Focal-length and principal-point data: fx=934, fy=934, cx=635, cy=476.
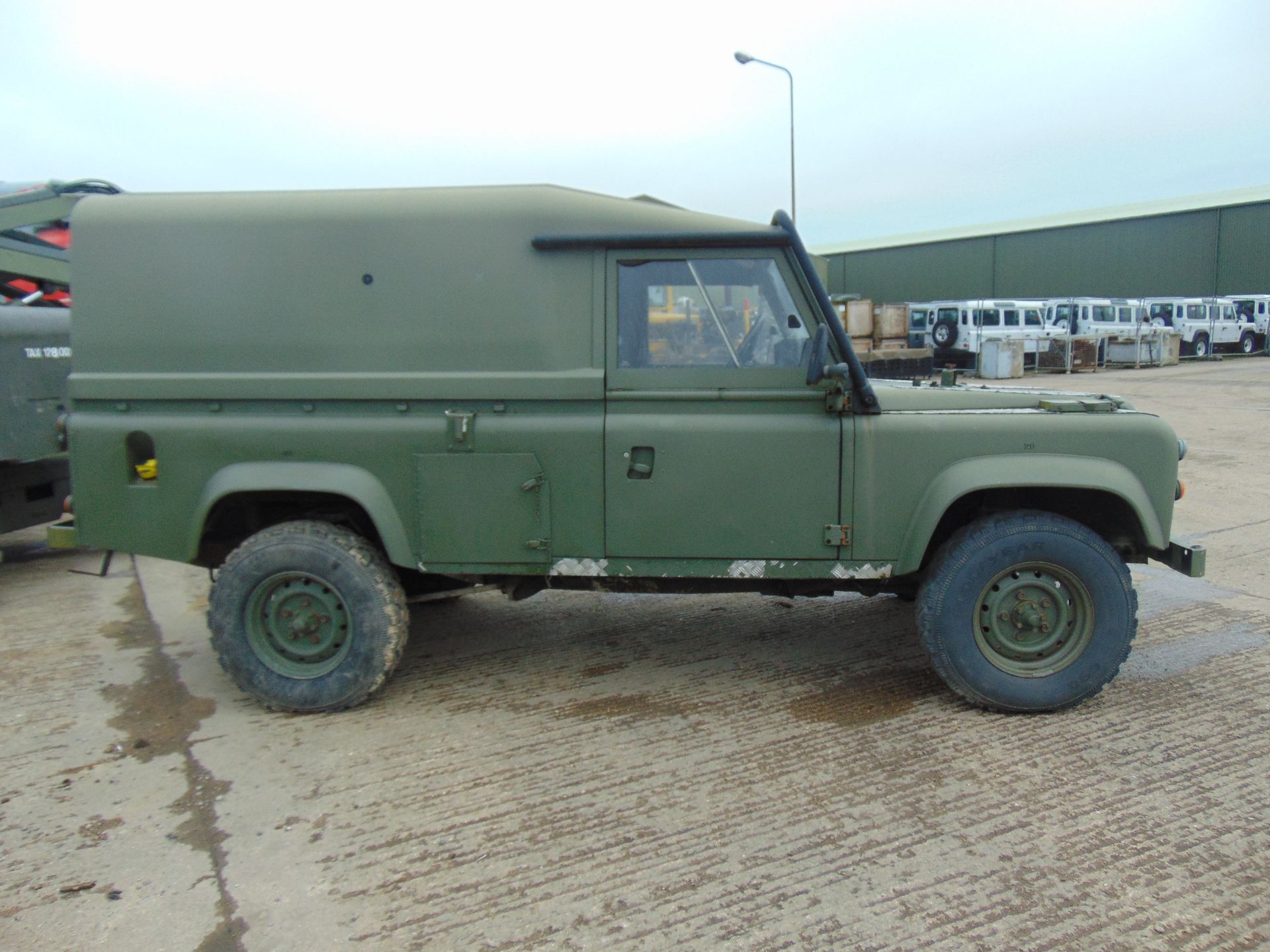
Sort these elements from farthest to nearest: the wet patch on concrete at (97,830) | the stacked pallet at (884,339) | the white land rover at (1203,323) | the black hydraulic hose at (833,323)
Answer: the white land rover at (1203,323), the stacked pallet at (884,339), the black hydraulic hose at (833,323), the wet patch on concrete at (97,830)

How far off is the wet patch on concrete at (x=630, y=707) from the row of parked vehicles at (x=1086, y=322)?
21861 mm

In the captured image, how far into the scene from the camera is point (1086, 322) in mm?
26828

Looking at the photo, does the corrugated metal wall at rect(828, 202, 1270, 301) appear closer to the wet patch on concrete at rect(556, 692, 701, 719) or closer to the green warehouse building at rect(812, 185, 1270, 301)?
the green warehouse building at rect(812, 185, 1270, 301)

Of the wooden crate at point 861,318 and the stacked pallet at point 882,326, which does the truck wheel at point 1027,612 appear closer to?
the wooden crate at point 861,318

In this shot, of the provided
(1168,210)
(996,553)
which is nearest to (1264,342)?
(1168,210)

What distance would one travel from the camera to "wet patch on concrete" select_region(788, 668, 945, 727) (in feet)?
12.8

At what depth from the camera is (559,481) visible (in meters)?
3.86

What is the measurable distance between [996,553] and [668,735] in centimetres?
152

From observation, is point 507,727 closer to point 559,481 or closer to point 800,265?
point 559,481

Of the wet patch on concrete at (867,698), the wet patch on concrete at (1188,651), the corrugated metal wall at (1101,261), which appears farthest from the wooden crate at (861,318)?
the corrugated metal wall at (1101,261)

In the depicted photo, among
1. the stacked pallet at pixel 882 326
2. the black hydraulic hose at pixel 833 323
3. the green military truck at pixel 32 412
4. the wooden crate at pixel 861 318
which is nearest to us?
the black hydraulic hose at pixel 833 323

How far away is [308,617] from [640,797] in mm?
1656

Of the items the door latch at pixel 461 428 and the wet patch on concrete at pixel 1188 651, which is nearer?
the door latch at pixel 461 428

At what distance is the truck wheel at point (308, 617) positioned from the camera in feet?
12.8
